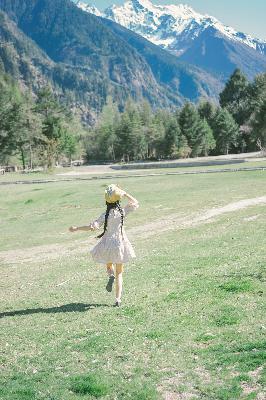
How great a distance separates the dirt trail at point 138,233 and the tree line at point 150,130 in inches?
2711

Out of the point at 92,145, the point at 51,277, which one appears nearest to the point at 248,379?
the point at 51,277

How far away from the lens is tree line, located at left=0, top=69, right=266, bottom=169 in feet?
374

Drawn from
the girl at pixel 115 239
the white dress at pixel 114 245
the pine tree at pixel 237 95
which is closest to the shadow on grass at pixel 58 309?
the girl at pixel 115 239

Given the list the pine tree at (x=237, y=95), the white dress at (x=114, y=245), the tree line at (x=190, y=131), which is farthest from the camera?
the pine tree at (x=237, y=95)

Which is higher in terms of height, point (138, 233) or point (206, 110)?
point (206, 110)

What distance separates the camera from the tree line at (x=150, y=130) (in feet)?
374

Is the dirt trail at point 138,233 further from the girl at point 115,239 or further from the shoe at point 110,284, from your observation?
the girl at point 115,239

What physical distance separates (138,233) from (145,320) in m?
15.1

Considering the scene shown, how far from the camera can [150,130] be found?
5404 inches

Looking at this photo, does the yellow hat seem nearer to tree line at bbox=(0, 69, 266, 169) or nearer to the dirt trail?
the dirt trail

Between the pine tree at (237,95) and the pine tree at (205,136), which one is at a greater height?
the pine tree at (237,95)

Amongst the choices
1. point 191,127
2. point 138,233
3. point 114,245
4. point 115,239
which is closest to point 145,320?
point 114,245

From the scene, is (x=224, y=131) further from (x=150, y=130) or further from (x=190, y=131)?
(x=150, y=130)

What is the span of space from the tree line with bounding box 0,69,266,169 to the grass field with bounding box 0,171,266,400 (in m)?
77.4
